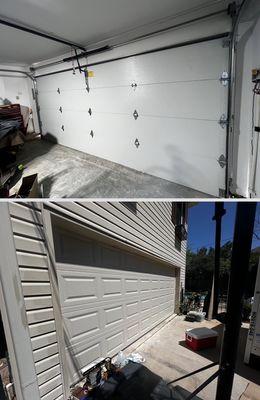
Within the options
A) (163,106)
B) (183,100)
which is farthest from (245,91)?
(163,106)

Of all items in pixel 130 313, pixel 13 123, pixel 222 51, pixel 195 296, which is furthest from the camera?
pixel 13 123

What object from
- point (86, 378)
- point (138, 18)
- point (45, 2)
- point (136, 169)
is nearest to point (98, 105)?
point (136, 169)

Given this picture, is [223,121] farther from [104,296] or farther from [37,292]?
[37,292]

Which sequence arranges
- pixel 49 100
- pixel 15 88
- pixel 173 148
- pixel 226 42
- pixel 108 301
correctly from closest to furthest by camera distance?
pixel 108 301 < pixel 226 42 < pixel 173 148 < pixel 49 100 < pixel 15 88

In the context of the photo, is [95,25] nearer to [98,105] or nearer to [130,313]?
[98,105]

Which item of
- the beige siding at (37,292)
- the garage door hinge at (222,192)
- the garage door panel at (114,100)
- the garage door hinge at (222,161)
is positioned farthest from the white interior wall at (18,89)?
the beige siding at (37,292)

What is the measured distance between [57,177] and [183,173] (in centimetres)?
233

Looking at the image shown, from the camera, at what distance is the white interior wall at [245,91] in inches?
113

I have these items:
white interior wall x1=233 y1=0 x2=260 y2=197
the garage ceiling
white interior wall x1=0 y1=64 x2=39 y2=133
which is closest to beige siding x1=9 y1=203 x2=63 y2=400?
the garage ceiling

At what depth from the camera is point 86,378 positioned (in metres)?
2.19

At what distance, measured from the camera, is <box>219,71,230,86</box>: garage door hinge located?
3266 millimetres

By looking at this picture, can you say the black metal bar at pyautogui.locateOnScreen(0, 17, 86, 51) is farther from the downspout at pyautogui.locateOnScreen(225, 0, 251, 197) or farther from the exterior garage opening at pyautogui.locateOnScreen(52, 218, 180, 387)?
the exterior garage opening at pyautogui.locateOnScreen(52, 218, 180, 387)

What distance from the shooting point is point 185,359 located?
2422 mm

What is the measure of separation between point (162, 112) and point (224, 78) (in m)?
1.14
